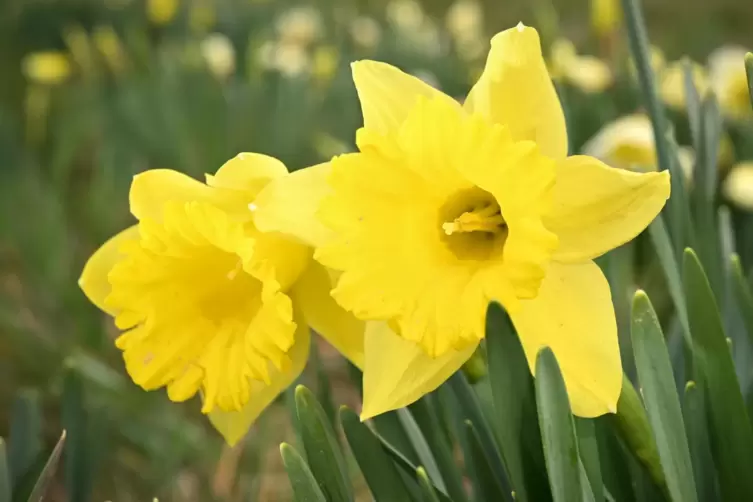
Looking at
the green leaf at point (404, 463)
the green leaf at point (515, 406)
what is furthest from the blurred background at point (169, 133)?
the green leaf at point (515, 406)

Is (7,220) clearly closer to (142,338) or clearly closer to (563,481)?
(142,338)

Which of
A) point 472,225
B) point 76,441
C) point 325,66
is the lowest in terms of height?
point 76,441

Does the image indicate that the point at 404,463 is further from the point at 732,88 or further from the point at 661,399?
the point at 732,88

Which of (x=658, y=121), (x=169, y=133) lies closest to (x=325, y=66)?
(x=169, y=133)

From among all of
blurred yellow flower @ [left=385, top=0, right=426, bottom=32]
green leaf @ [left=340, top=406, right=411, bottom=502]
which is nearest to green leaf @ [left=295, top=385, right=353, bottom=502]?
green leaf @ [left=340, top=406, right=411, bottom=502]

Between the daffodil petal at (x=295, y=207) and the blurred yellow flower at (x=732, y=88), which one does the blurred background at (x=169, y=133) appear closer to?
the blurred yellow flower at (x=732, y=88)

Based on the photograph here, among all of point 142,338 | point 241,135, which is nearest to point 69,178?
point 241,135

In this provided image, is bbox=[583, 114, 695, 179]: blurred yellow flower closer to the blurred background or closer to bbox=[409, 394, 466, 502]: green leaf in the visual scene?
the blurred background
